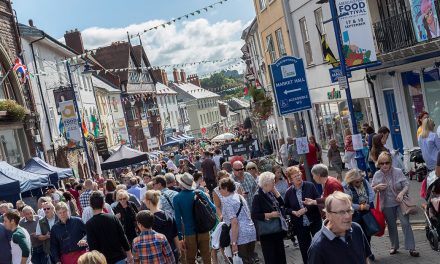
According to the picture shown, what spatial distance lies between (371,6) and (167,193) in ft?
38.3

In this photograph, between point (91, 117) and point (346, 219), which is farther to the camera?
point (91, 117)

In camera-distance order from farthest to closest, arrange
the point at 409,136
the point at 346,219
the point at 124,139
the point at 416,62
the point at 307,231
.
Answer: the point at 124,139
the point at 409,136
the point at 416,62
the point at 307,231
the point at 346,219

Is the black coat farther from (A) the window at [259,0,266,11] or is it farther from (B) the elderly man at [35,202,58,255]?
(A) the window at [259,0,266,11]

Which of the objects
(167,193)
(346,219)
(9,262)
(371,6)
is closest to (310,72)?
(371,6)

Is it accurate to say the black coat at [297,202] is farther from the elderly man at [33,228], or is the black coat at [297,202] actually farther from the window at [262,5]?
the window at [262,5]

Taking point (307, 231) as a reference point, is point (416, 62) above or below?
above

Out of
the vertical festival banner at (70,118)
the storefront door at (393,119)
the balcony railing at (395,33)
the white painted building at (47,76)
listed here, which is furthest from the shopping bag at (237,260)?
the vertical festival banner at (70,118)

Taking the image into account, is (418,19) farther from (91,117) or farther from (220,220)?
(91,117)

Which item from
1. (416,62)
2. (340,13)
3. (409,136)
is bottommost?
(409,136)

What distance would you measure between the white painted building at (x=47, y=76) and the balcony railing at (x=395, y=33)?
47.9ft

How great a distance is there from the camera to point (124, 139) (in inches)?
2058

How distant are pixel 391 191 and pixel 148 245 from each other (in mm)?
3832

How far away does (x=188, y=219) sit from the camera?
9969mm

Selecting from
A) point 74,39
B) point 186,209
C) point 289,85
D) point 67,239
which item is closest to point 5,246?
point 67,239
